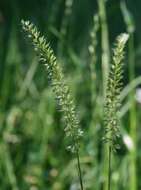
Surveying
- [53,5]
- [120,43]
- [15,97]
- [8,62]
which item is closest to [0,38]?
[8,62]

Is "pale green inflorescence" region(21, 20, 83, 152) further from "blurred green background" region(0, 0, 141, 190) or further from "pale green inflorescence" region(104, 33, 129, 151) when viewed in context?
"blurred green background" region(0, 0, 141, 190)

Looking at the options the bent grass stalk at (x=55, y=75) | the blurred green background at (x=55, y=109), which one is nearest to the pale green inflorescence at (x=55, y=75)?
the bent grass stalk at (x=55, y=75)

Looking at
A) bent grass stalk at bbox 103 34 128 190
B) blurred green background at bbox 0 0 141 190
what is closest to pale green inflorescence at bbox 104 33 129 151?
bent grass stalk at bbox 103 34 128 190

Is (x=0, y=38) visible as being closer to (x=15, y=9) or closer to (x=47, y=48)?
(x=15, y=9)

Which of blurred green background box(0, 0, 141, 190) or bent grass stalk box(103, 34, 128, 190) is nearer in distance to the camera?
bent grass stalk box(103, 34, 128, 190)

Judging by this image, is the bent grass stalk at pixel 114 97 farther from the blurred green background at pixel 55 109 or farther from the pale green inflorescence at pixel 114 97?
the blurred green background at pixel 55 109

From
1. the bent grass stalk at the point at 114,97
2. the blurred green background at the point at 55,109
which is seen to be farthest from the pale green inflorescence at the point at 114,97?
the blurred green background at the point at 55,109

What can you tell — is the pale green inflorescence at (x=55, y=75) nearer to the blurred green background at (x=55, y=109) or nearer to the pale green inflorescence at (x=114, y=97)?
the pale green inflorescence at (x=114, y=97)

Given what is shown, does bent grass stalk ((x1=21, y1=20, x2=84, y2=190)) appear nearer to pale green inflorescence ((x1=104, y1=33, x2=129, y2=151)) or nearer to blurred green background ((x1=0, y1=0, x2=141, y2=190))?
pale green inflorescence ((x1=104, y1=33, x2=129, y2=151))

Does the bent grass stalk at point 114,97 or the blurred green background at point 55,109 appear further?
the blurred green background at point 55,109
